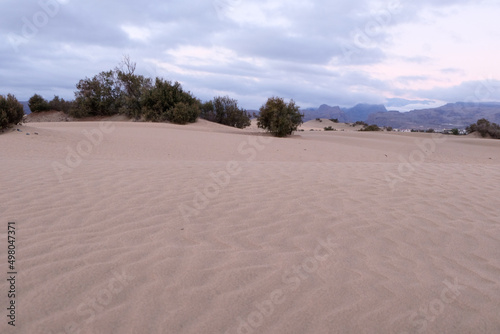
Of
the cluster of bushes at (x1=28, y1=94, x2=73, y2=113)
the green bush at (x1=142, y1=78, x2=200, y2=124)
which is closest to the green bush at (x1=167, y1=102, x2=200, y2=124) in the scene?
the green bush at (x1=142, y1=78, x2=200, y2=124)

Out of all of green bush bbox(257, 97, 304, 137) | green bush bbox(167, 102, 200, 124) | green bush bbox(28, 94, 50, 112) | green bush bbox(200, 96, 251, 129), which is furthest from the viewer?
green bush bbox(28, 94, 50, 112)

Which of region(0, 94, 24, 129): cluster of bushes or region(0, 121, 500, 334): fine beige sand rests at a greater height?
region(0, 94, 24, 129): cluster of bushes

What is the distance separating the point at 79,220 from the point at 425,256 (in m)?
3.88

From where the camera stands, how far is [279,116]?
19531mm

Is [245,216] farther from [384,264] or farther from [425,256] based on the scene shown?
[425,256]

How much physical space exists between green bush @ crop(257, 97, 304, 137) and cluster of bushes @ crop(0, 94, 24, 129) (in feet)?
40.6

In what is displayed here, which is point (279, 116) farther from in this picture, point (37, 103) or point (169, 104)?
point (37, 103)

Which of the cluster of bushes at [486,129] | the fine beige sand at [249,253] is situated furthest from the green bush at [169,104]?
the cluster of bushes at [486,129]

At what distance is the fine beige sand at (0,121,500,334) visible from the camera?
2.29 meters

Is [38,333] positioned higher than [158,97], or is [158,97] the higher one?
[158,97]

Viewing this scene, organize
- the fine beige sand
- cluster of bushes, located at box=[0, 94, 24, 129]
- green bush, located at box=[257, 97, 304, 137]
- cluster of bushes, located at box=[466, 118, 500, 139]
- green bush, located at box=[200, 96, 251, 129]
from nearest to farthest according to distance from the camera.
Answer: the fine beige sand < cluster of bushes, located at box=[0, 94, 24, 129] < green bush, located at box=[257, 97, 304, 137] < cluster of bushes, located at box=[466, 118, 500, 139] < green bush, located at box=[200, 96, 251, 129]

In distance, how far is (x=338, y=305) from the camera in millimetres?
2400

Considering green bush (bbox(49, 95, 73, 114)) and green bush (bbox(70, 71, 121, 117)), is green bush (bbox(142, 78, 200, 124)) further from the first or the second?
green bush (bbox(49, 95, 73, 114))

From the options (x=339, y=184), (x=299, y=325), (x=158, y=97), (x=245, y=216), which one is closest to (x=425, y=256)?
(x=299, y=325)
